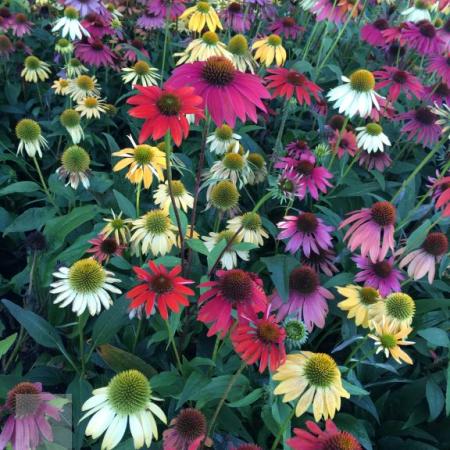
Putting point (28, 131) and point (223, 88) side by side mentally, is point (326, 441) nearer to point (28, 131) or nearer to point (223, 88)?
point (223, 88)

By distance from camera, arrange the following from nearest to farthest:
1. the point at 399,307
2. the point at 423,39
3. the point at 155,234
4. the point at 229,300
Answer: the point at 229,300 → the point at 399,307 → the point at 155,234 → the point at 423,39

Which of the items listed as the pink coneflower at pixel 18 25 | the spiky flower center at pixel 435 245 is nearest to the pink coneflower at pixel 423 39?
the spiky flower center at pixel 435 245

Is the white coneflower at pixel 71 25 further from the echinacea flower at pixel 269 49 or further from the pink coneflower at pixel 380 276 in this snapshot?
the pink coneflower at pixel 380 276

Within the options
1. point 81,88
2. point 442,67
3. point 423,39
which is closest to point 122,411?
point 81,88

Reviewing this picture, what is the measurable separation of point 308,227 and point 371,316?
1.23 ft

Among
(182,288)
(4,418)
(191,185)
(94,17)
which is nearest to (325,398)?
(182,288)

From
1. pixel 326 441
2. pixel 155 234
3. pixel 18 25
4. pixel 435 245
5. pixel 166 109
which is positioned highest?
pixel 166 109

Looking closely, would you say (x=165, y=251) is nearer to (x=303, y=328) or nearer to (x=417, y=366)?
(x=303, y=328)

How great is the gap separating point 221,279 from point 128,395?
1.11 ft

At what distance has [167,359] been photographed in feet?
5.36

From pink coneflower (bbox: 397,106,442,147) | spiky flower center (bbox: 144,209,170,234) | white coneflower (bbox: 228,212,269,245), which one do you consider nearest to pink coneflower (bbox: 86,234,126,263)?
spiky flower center (bbox: 144,209,170,234)

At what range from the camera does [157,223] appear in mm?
1540

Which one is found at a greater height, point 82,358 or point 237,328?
point 237,328

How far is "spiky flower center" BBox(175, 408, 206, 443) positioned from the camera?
1.08 metres
